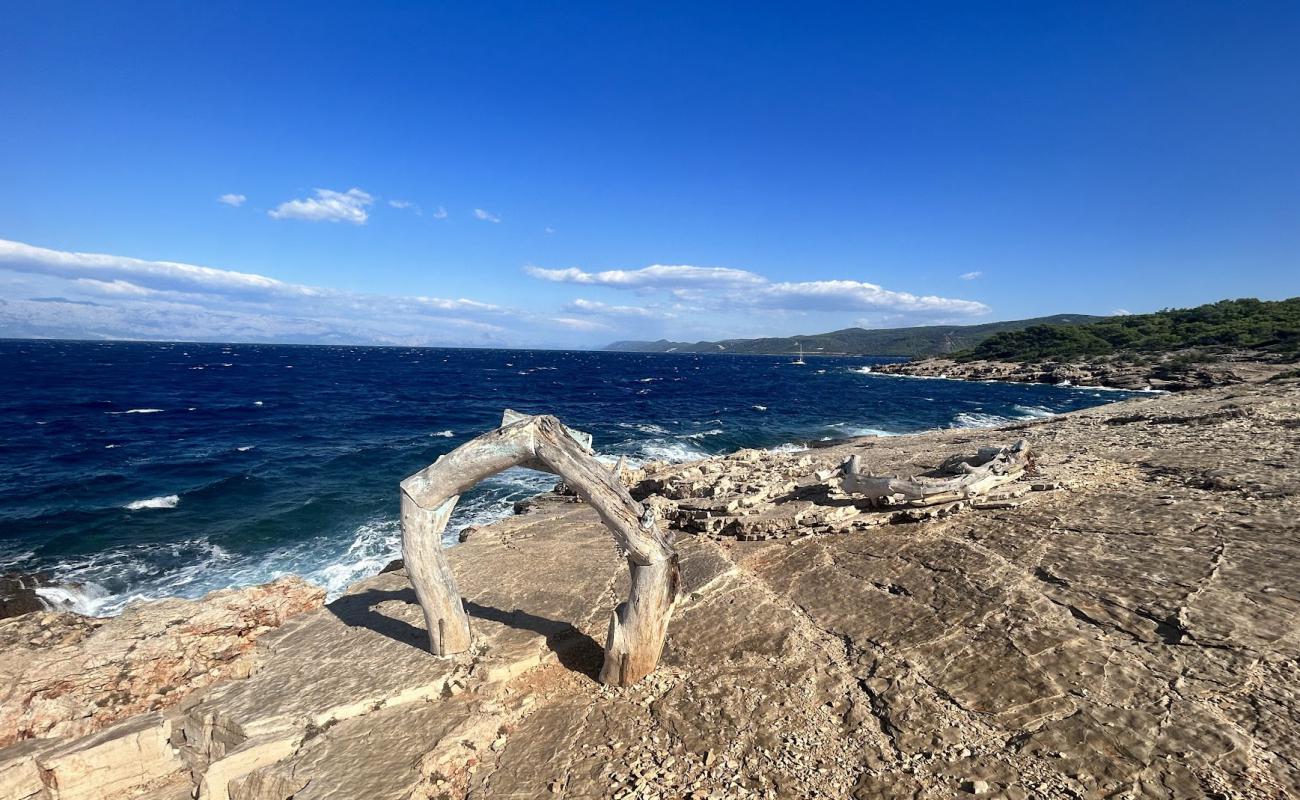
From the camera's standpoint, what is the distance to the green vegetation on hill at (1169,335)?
68500mm

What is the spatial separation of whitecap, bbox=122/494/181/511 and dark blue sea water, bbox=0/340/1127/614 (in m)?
0.10

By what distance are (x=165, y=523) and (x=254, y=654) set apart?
1619 centimetres

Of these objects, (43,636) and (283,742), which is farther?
(43,636)

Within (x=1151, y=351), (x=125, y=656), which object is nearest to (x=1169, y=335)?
(x=1151, y=351)

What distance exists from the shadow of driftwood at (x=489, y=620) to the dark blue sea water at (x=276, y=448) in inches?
250

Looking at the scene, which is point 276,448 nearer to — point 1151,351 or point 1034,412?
point 1034,412

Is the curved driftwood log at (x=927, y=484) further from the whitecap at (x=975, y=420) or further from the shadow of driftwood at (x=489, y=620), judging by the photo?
the whitecap at (x=975, y=420)

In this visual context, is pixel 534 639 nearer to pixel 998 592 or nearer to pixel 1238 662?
pixel 998 592

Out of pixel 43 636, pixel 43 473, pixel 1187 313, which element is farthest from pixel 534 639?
pixel 1187 313

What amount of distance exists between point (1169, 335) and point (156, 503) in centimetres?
11630

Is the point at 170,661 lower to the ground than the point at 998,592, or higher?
lower

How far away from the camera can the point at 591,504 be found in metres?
6.46

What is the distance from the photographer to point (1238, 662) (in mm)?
5914

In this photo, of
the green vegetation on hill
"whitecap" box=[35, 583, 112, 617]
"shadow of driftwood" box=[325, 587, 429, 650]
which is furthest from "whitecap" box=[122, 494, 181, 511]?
the green vegetation on hill
